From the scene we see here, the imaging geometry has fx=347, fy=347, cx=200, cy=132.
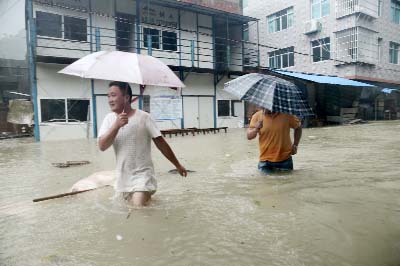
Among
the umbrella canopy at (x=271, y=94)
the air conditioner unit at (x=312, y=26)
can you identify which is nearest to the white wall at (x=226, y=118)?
the air conditioner unit at (x=312, y=26)

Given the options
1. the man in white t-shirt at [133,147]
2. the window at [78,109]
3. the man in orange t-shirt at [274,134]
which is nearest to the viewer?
the man in white t-shirt at [133,147]

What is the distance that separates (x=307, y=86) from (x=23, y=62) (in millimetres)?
17248

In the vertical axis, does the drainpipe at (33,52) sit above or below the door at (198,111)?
above

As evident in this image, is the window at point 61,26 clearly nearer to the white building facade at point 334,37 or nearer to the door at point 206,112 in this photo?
the door at point 206,112

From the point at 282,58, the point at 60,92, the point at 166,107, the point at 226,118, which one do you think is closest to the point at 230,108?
the point at 226,118

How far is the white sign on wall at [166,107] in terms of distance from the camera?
1689 centimetres

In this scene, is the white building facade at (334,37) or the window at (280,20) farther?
the window at (280,20)

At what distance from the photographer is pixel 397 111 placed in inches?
974

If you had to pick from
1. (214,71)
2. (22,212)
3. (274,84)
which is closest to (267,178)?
(274,84)

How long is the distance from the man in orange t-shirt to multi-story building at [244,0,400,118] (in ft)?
51.6

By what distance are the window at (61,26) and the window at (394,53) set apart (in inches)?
794

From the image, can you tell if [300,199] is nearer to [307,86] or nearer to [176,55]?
[176,55]

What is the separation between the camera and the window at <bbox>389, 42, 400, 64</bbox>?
23.8 meters

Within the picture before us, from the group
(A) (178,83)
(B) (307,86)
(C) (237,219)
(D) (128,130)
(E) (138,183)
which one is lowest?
(C) (237,219)
